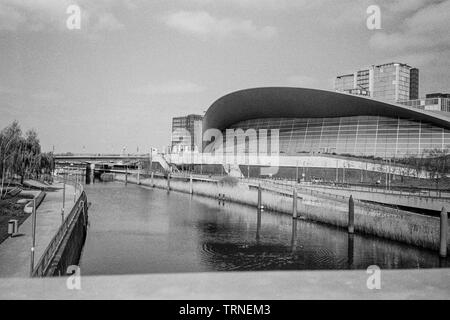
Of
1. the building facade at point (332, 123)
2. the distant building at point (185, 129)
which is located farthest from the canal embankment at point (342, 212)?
the distant building at point (185, 129)

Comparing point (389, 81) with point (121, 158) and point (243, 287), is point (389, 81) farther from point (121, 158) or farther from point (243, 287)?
point (243, 287)

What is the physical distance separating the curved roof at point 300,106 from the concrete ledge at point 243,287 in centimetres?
3552

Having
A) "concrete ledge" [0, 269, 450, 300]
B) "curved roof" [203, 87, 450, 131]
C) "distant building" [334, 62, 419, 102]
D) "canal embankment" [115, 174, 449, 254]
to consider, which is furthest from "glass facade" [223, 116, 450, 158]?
"distant building" [334, 62, 419, 102]

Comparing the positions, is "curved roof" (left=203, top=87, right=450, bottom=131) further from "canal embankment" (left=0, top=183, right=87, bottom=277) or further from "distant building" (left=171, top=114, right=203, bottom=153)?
"distant building" (left=171, top=114, right=203, bottom=153)

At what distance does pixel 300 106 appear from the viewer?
5312 centimetres

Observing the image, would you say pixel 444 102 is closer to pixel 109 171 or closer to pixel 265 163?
pixel 265 163

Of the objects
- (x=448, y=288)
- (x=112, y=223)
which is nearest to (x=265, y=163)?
(x=112, y=223)

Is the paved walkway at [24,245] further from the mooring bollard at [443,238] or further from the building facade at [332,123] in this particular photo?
the building facade at [332,123]

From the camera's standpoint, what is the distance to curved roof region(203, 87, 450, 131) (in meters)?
44.1

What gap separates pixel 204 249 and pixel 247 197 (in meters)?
18.5

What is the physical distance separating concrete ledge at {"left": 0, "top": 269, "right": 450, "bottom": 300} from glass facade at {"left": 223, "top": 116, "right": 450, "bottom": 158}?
35.1 metres

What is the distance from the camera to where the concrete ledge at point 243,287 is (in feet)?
27.3

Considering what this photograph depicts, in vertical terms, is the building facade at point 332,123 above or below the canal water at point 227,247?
above

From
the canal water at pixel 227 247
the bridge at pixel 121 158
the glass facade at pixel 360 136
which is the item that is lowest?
the canal water at pixel 227 247
